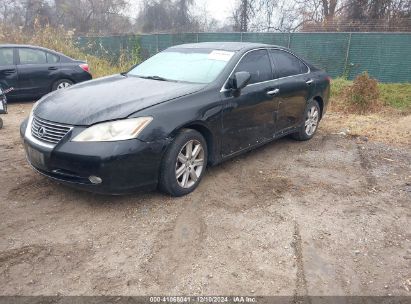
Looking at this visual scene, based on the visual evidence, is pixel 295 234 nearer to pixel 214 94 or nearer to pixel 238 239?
pixel 238 239

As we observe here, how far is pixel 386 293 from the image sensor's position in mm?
2723

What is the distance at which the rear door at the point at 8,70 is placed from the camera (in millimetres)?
8219

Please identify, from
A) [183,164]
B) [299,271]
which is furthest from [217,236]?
[183,164]

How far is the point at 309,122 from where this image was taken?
6.30m

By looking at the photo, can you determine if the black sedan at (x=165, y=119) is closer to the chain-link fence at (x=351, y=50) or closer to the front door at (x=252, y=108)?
the front door at (x=252, y=108)

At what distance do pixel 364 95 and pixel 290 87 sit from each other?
13.4 feet

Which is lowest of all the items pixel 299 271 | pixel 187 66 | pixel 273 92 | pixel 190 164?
pixel 299 271

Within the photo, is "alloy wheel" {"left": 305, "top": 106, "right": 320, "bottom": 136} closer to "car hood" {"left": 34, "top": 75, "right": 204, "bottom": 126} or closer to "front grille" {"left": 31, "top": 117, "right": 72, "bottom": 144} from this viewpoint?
"car hood" {"left": 34, "top": 75, "right": 204, "bottom": 126}

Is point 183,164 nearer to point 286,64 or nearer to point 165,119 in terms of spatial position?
point 165,119

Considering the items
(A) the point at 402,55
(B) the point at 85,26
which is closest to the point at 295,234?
(A) the point at 402,55

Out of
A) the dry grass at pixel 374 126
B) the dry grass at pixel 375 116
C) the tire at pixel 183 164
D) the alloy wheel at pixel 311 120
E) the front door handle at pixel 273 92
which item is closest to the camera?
the tire at pixel 183 164

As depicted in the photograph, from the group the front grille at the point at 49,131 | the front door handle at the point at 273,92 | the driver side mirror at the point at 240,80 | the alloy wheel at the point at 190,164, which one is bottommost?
the alloy wheel at the point at 190,164

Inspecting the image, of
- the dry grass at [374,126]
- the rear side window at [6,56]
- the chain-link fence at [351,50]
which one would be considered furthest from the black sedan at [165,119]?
the chain-link fence at [351,50]

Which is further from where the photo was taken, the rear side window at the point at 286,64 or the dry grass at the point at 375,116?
the dry grass at the point at 375,116
